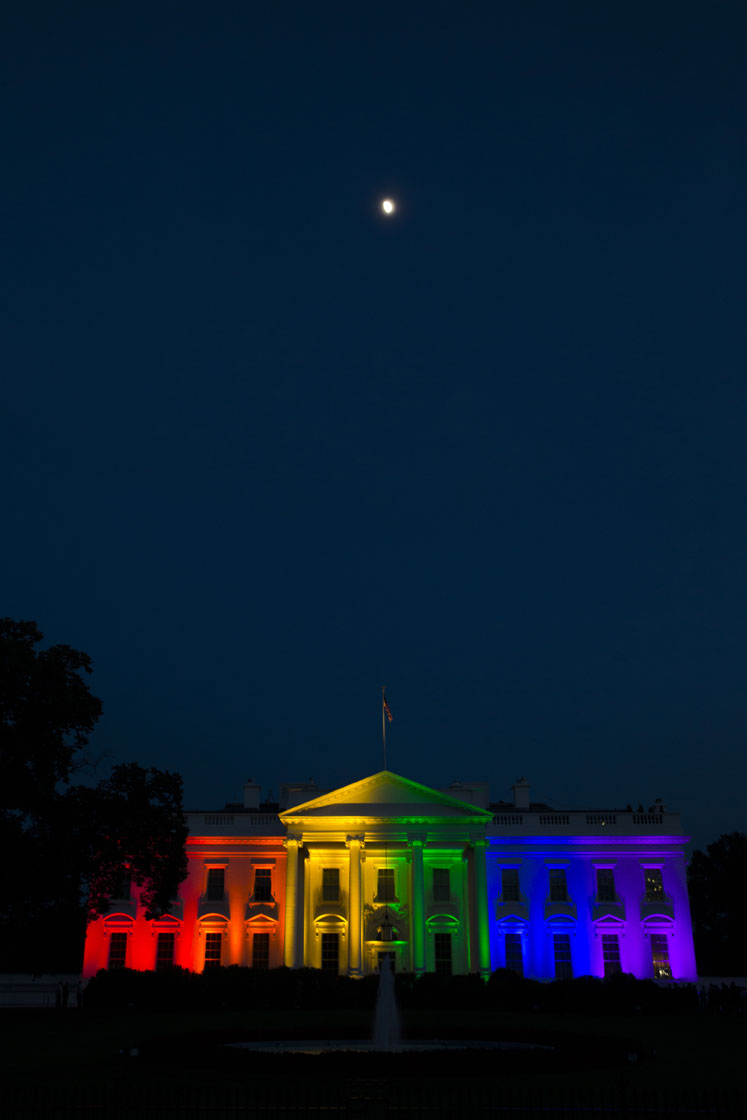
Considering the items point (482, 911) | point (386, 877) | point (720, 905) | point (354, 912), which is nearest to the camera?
point (482, 911)

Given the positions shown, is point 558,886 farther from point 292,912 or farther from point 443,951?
point 292,912

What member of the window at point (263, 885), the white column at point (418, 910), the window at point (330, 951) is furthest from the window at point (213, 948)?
the white column at point (418, 910)

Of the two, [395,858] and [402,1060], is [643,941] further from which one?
[402,1060]

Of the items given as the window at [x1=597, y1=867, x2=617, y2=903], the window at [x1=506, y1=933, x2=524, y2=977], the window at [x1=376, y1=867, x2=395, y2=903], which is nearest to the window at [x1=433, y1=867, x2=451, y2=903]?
the window at [x1=376, y1=867, x2=395, y2=903]

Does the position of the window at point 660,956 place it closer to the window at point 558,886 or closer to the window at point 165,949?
the window at point 558,886

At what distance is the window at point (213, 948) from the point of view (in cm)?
5691

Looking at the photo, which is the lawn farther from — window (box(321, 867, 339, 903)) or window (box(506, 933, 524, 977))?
window (box(321, 867, 339, 903))

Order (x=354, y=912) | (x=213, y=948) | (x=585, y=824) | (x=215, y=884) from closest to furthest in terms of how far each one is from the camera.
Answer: (x=354, y=912), (x=213, y=948), (x=215, y=884), (x=585, y=824)

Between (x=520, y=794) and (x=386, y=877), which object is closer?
(x=386, y=877)

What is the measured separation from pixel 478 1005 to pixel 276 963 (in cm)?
1475

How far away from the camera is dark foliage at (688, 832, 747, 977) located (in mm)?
72812

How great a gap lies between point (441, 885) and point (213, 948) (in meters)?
13.1

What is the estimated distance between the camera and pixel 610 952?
56406mm

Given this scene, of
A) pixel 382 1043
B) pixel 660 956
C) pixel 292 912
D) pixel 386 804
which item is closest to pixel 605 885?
pixel 660 956
